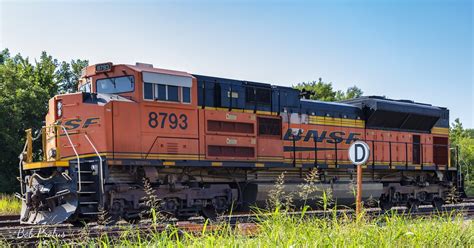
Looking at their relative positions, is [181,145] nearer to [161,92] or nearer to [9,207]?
[161,92]

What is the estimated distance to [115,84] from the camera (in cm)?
1120

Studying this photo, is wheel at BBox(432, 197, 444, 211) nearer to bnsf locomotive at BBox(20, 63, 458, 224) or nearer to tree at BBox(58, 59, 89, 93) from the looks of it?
bnsf locomotive at BBox(20, 63, 458, 224)

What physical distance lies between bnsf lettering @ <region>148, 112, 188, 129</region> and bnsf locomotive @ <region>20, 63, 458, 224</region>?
0.02 meters

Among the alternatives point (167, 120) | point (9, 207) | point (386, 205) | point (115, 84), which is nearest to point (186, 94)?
point (167, 120)

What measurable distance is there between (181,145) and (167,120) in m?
0.64

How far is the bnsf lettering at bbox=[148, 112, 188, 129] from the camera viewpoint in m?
11.0

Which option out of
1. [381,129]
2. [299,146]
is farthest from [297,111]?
[381,129]

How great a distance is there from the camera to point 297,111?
14.1 meters

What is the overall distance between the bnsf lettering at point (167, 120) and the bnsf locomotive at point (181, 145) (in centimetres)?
2

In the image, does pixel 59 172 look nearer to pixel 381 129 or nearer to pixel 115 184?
pixel 115 184

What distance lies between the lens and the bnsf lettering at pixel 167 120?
11031 mm

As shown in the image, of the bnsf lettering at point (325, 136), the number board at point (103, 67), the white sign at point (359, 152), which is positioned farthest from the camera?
the bnsf lettering at point (325, 136)

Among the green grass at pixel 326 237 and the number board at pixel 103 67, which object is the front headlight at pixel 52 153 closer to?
the number board at pixel 103 67

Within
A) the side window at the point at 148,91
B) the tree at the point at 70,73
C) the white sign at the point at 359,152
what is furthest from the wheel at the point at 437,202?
the tree at the point at 70,73
